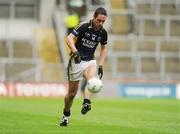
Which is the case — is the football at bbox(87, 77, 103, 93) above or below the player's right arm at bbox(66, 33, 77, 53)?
below

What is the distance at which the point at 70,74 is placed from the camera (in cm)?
1430

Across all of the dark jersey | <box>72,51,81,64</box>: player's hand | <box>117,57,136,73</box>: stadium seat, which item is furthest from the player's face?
<box>117,57,136,73</box>: stadium seat

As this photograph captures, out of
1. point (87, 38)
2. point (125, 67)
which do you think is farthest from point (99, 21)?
point (125, 67)

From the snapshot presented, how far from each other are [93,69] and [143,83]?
70.6 feet

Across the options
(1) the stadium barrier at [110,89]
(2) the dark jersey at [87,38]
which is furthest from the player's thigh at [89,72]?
(1) the stadium barrier at [110,89]

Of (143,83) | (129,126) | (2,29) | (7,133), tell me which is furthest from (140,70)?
(7,133)

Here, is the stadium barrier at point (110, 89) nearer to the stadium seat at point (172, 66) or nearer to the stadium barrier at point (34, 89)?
the stadium barrier at point (34, 89)

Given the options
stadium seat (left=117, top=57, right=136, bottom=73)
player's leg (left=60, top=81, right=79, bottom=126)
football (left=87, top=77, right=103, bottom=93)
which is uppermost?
football (left=87, top=77, right=103, bottom=93)

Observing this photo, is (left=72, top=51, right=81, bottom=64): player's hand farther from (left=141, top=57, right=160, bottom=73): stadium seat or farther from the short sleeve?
(left=141, top=57, right=160, bottom=73): stadium seat

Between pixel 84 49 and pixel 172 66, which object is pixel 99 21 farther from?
pixel 172 66

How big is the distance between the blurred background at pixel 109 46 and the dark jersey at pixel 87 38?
64.9 feet

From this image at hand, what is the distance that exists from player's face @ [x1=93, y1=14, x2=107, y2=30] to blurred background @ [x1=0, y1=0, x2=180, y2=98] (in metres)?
20.0

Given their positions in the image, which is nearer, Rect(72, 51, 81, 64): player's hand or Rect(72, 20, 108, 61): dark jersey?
Rect(72, 51, 81, 64): player's hand

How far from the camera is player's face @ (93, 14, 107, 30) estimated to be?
13.9 m
